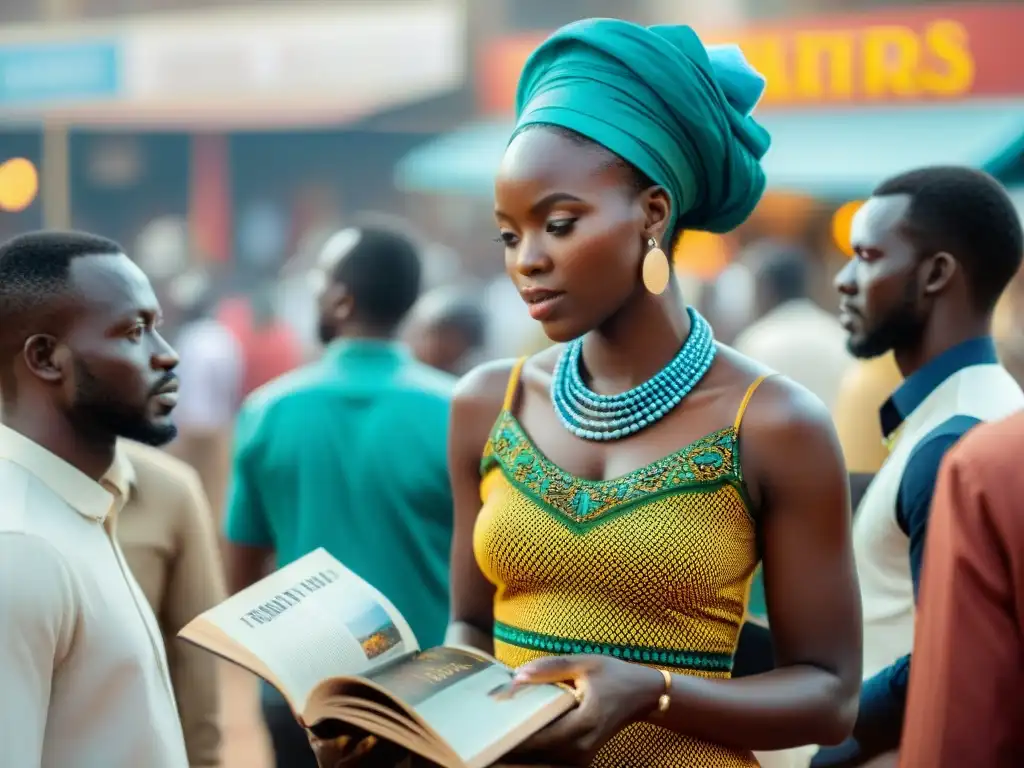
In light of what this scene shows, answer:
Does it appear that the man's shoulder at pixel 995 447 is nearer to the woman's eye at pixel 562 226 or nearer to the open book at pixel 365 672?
the open book at pixel 365 672

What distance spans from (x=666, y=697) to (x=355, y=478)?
6.59 ft

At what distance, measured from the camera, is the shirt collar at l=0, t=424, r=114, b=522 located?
7.27 feet

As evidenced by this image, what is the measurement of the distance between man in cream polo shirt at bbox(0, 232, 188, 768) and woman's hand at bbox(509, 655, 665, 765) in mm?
640

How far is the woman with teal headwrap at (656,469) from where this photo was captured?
1978 millimetres

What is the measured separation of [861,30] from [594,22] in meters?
10.6

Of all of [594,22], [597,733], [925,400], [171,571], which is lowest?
[171,571]

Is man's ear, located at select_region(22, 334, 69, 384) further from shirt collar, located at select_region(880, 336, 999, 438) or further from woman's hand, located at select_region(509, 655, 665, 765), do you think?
shirt collar, located at select_region(880, 336, 999, 438)

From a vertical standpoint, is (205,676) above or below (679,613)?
Result: below

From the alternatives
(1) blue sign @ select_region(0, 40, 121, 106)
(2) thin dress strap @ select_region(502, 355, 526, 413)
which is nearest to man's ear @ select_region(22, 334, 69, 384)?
(2) thin dress strap @ select_region(502, 355, 526, 413)

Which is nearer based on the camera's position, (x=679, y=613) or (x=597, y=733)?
(x=597, y=733)

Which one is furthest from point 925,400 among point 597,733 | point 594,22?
point 597,733

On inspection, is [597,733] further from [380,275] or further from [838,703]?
[380,275]

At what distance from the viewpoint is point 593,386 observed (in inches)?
85.3

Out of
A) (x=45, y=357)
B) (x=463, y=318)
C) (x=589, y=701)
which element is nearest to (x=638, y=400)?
(x=589, y=701)
